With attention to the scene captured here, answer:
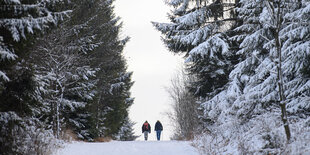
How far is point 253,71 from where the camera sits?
12.7 meters

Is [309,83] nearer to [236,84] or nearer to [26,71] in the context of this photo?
[236,84]

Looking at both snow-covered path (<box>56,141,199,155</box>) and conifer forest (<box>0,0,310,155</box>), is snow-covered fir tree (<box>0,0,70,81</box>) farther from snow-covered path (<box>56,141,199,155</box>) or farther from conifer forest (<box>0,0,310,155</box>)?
snow-covered path (<box>56,141,199,155</box>)

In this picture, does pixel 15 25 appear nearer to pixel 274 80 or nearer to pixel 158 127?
pixel 274 80

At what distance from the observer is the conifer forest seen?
7672 mm

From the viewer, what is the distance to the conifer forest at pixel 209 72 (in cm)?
767

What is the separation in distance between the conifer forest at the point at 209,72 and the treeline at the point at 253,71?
0.04m

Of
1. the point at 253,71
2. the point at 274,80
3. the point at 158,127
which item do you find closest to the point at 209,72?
the point at 253,71

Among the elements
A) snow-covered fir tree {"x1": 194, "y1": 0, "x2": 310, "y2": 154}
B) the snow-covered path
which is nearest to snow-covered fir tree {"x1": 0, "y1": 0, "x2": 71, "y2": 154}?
the snow-covered path

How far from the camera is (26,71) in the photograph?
8.17 m

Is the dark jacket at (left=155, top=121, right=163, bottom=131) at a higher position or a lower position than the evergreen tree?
lower

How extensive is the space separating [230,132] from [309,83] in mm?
3720

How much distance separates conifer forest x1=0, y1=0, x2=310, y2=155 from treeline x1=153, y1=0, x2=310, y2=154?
0.04 m

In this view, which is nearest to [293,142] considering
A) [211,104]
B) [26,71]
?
[26,71]

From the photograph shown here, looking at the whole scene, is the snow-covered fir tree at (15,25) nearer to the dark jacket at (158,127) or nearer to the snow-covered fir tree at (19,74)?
the snow-covered fir tree at (19,74)
